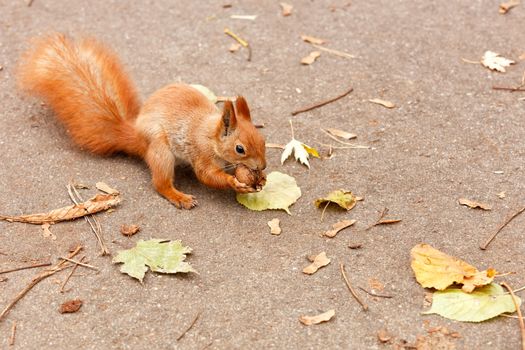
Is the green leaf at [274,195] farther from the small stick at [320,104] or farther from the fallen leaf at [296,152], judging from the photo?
the small stick at [320,104]

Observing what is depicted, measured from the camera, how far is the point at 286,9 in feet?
16.1

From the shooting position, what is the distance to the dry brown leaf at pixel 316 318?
259 cm

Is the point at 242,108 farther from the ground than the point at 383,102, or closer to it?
farther from the ground

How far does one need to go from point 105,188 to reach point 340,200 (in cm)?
108

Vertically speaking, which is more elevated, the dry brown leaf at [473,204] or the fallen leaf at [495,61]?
the fallen leaf at [495,61]

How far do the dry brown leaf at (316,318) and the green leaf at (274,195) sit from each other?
0.67 meters

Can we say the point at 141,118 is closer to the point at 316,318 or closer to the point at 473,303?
the point at 316,318

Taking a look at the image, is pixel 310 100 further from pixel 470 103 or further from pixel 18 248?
pixel 18 248

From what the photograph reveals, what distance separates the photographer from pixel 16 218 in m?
3.10

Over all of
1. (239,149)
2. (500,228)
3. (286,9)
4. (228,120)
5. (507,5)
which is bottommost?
(500,228)

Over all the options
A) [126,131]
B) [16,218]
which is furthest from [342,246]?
[16,218]

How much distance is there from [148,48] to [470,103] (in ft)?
6.49

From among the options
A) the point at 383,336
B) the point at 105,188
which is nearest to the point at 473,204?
the point at 383,336

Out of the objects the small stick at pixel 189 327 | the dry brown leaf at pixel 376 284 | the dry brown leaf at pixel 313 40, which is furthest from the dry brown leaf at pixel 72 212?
the dry brown leaf at pixel 313 40
